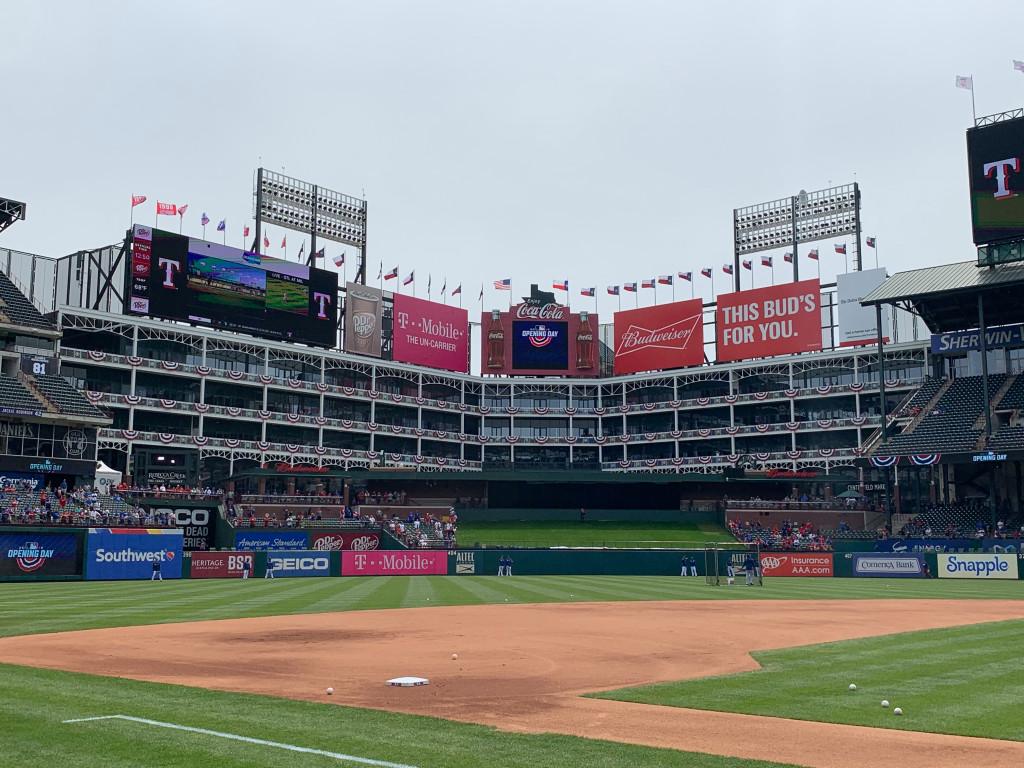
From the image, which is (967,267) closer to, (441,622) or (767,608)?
(767,608)

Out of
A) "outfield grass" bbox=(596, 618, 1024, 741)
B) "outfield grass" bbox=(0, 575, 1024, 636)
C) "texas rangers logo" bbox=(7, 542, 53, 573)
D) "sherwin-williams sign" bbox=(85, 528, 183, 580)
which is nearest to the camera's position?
"outfield grass" bbox=(596, 618, 1024, 741)

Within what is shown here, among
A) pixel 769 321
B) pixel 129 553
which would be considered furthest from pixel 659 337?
pixel 129 553

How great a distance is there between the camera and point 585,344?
106875 mm

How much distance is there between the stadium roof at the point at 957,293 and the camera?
6975 centimetres

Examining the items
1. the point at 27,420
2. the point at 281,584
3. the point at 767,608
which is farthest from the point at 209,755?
the point at 27,420

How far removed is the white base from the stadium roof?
62.3 metres

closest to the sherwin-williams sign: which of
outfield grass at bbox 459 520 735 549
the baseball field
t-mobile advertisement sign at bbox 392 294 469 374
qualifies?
the baseball field

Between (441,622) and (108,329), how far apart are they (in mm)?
60239

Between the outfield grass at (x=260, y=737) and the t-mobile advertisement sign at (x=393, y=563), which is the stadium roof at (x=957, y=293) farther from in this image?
the outfield grass at (x=260, y=737)

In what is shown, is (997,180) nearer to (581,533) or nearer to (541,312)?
(581,533)

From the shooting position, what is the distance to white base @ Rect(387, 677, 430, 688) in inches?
684

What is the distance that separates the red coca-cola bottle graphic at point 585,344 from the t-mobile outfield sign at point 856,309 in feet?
86.4

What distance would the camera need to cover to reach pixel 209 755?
35.0ft

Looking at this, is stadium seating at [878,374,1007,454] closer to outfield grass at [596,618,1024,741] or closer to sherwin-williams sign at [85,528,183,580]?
sherwin-williams sign at [85,528,183,580]
